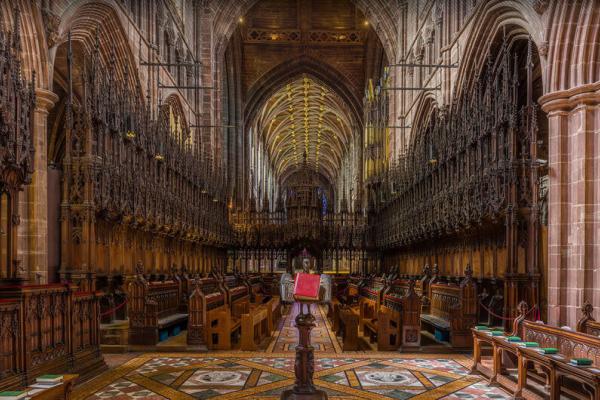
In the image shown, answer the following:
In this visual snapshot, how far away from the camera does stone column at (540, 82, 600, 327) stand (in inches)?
332

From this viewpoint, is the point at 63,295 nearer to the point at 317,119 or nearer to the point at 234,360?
the point at 234,360

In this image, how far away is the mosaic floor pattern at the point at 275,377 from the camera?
20.2 feet

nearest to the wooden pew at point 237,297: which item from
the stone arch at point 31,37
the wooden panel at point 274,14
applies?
the stone arch at point 31,37

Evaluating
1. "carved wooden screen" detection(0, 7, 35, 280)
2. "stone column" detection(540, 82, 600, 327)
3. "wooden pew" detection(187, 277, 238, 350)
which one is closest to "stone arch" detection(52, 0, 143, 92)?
"carved wooden screen" detection(0, 7, 35, 280)

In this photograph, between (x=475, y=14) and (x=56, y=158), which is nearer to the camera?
(x=475, y=14)

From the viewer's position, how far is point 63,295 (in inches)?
265

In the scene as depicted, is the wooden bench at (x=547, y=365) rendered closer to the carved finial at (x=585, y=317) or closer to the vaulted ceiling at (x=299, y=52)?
the carved finial at (x=585, y=317)

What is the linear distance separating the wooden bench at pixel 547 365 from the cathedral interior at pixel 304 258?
0.09ft

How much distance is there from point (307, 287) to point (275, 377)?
8.28 feet

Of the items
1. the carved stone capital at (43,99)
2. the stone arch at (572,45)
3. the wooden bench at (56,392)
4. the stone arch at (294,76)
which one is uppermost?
the stone arch at (294,76)

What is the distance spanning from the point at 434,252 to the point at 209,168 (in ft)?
28.7

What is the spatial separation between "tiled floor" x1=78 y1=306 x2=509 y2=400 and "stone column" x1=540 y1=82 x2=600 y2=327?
2.02 meters

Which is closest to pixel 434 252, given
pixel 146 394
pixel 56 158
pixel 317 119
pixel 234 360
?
pixel 234 360

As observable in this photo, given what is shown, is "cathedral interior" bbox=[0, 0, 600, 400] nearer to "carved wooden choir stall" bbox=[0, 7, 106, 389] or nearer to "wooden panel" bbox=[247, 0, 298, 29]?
"carved wooden choir stall" bbox=[0, 7, 106, 389]
